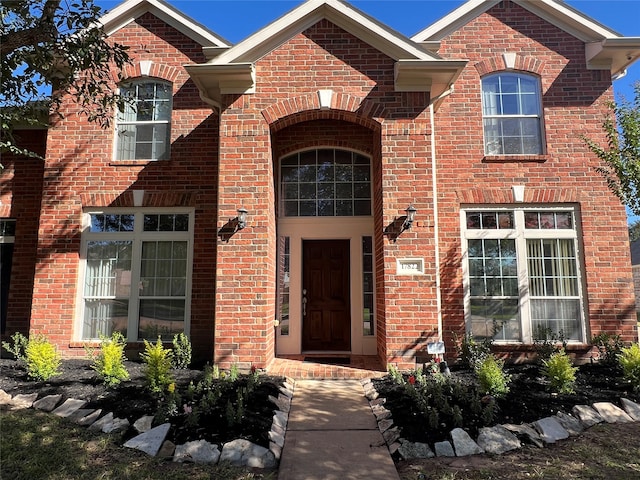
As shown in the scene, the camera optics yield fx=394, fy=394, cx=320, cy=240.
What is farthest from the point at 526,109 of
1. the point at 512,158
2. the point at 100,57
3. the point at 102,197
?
the point at 102,197

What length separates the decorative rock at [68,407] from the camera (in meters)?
4.37

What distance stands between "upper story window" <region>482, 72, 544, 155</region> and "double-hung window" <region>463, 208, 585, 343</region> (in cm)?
121

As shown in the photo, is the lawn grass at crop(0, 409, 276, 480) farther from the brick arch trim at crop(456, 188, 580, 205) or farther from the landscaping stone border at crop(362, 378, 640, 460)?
the brick arch trim at crop(456, 188, 580, 205)

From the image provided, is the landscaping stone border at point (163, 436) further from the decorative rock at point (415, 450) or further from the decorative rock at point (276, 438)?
the decorative rock at point (415, 450)

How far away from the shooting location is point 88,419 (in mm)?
4184

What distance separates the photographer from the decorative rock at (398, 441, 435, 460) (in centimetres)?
360

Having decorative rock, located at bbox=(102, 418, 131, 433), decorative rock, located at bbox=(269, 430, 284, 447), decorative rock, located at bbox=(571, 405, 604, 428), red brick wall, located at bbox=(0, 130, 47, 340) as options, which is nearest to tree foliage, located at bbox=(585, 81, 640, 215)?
decorative rock, located at bbox=(571, 405, 604, 428)

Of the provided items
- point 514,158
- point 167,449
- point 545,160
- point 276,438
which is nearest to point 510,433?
point 276,438

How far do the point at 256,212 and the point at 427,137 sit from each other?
2929mm

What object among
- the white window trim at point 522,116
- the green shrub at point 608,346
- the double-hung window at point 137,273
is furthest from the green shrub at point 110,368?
the green shrub at point 608,346

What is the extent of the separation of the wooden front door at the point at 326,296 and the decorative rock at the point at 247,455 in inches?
145

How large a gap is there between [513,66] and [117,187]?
766 cm

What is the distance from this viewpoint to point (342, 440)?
3926 millimetres

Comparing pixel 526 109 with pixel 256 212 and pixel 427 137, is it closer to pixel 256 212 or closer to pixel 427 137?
pixel 427 137
